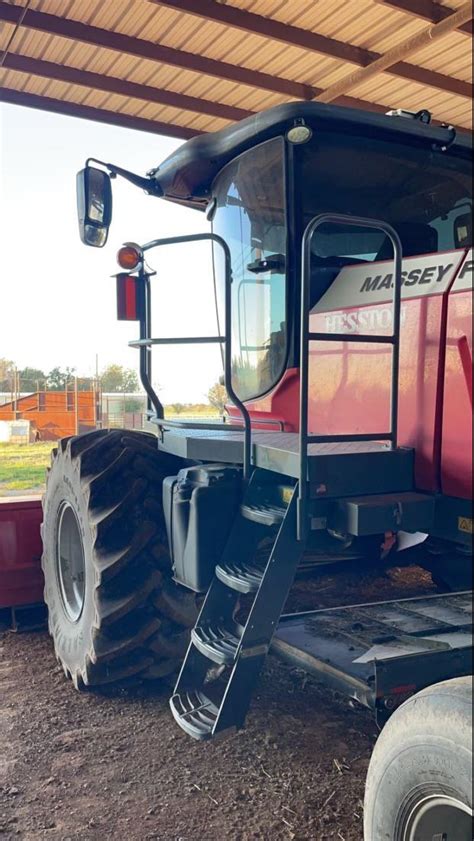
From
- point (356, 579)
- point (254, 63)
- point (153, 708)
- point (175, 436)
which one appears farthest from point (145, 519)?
point (254, 63)

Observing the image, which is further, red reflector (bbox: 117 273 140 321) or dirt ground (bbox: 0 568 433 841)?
A: red reflector (bbox: 117 273 140 321)

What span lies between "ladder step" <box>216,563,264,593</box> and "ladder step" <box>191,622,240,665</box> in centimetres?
22

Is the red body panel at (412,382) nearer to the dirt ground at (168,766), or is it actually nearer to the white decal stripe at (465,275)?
the white decal stripe at (465,275)

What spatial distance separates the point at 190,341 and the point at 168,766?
5.65 feet

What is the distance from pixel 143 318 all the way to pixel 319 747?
2.06m

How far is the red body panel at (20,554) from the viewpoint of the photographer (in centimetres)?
436

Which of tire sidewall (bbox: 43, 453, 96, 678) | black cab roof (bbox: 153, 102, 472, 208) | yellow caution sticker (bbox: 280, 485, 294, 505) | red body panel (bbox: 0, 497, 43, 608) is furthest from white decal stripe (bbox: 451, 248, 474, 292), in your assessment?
red body panel (bbox: 0, 497, 43, 608)

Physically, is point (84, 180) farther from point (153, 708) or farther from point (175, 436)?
point (153, 708)

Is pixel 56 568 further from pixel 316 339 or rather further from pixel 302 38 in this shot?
pixel 302 38

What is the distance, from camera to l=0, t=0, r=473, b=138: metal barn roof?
531 centimetres

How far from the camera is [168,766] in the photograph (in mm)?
2928

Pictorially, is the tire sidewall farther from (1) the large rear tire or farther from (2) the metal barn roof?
(2) the metal barn roof

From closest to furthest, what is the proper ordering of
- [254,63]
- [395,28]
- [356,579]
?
[356,579] → [395,28] → [254,63]

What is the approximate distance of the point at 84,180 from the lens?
328cm
